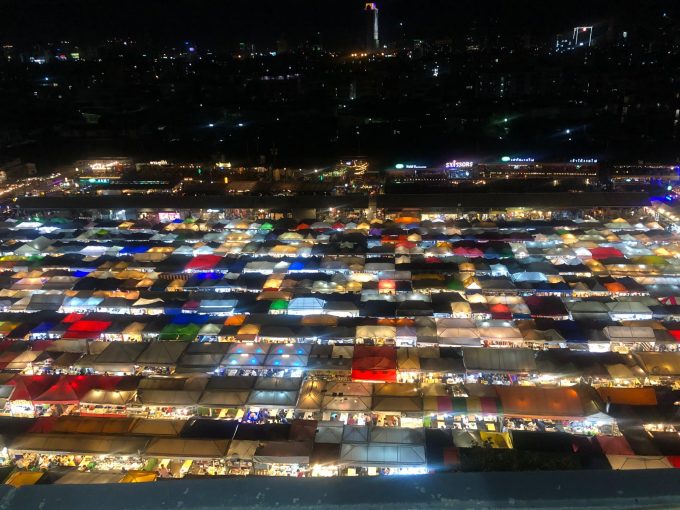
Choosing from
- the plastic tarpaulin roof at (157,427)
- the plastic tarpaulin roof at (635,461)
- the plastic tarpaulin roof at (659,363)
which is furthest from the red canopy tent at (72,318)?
the plastic tarpaulin roof at (659,363)

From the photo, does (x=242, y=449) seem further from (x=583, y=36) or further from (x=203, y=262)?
(x=583, y=36)

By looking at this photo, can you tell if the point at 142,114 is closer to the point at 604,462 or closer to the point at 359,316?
the point at 359,316

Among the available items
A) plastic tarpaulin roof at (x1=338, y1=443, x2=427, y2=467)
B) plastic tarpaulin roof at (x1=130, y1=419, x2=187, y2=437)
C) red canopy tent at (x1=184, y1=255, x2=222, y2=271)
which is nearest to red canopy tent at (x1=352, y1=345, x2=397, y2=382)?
plastic tarpaulin roof at (x1=338, y1=443, x2=427, y2=467)

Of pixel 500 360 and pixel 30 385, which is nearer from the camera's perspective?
pixel 30 385

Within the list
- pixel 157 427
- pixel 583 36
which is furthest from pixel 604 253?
pixel 583 36

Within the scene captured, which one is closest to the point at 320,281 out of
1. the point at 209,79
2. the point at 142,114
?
the point at 142,114

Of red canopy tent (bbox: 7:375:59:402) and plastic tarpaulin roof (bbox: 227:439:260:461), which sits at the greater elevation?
red canopy tent (bbox: 7:375:59:402)

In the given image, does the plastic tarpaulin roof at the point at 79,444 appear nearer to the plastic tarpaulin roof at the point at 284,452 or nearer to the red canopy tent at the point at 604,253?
the plastic tarpaulin roof at the point at 284,452

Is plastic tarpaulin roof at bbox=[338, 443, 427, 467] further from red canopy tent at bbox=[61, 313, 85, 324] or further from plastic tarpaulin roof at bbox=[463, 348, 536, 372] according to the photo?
red canopy tent at bbox=[61, 313, 85, 324]
